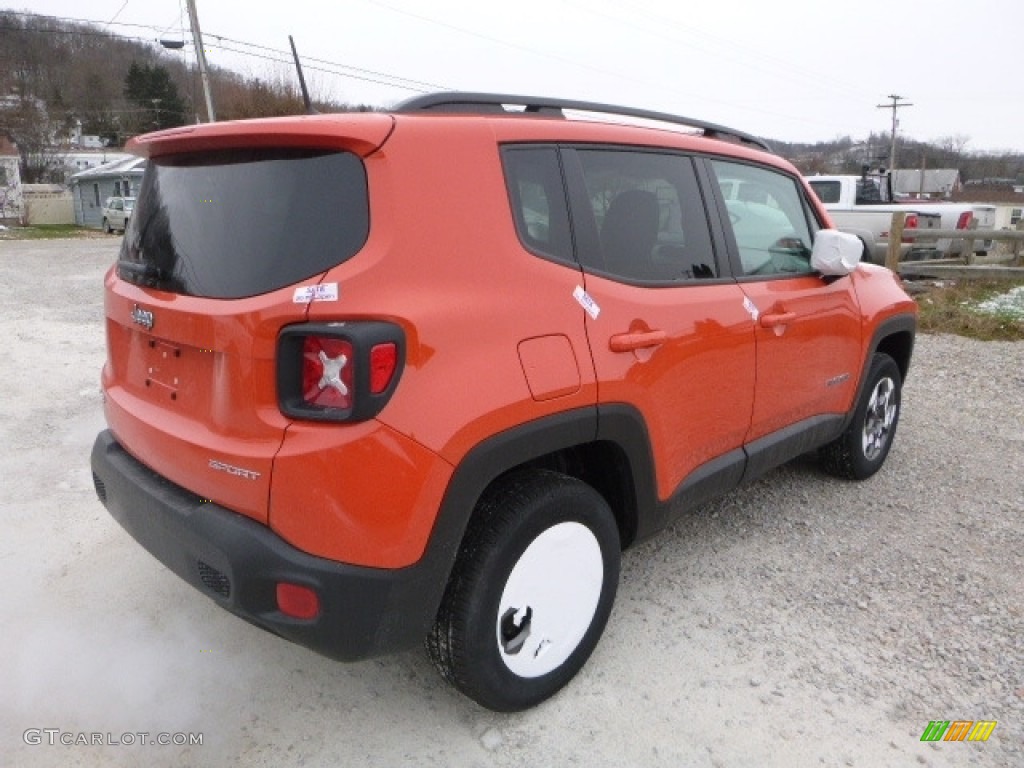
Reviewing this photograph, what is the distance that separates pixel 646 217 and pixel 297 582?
168cm

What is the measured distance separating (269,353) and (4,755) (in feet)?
4.91

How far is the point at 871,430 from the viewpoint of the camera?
4.29 metres

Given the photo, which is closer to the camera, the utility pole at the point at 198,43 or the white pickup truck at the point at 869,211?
the white pickup truck at the point at 869,211

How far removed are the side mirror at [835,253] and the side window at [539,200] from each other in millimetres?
1619

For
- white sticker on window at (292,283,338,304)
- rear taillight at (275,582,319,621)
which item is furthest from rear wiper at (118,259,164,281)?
rear taillight at (275,582,319,621)

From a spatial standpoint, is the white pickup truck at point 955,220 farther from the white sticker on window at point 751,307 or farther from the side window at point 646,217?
the side window at point 646,217

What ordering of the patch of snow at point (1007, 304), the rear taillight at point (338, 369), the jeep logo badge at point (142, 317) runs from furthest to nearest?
the patch of snow at point (1007, 304), the jeep logo badge at point (142, 317), the rear taillight at point (338, 369)

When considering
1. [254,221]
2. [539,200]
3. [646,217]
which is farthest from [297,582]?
[646,217]

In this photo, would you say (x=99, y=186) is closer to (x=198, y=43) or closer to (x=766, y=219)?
(x=198, y=43)

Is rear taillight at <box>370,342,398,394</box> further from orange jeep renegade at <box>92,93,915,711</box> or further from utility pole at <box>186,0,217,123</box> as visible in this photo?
utility pole at <box>186,0,217,123</box>

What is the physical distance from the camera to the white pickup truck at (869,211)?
11.6m

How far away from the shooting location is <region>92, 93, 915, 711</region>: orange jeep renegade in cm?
189

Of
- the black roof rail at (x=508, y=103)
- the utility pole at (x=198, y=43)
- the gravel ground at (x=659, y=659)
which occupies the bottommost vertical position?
the gravel ground at (x=659, y=659)

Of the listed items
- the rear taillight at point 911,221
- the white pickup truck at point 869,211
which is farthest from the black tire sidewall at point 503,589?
the rear taillight at point 911,221
